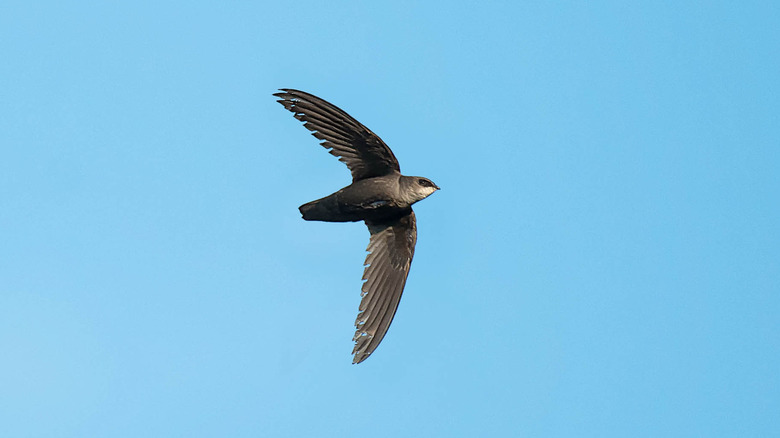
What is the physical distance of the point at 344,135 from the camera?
1592 cm

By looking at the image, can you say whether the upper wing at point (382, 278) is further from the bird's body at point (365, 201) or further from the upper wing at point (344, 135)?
the upper wing at point (344, 135)

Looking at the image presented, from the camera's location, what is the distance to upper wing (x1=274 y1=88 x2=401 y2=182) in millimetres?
15603

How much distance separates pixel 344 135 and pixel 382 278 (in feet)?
6.85

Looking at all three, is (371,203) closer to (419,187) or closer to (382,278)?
(419,187)

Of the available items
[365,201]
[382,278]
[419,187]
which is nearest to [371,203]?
[365,201]

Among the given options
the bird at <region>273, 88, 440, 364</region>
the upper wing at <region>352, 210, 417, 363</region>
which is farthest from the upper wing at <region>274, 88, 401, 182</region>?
the upper wing at <region>352, 210, 417, 363</region>

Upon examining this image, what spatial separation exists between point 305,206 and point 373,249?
1.15 metres

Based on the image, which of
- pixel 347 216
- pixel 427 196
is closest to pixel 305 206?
pixel 347 216

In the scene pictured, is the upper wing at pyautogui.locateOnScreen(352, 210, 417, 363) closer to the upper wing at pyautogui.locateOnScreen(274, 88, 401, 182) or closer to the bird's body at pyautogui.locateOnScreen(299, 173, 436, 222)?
the bird's body at pyautogui.locateOnScreen(299, 173, 436, 222)

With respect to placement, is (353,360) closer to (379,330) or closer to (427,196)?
(379,330)

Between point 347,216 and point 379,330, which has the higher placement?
point 347,216

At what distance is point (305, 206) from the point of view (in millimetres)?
16406

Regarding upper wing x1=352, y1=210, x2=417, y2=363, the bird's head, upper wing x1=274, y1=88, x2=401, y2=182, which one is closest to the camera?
upper wing x1=274, y1=88, x2=401, y2=182

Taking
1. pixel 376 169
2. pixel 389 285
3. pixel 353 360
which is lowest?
pixel 353 360
